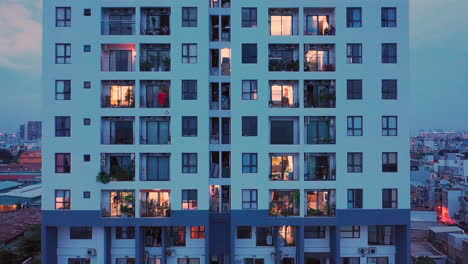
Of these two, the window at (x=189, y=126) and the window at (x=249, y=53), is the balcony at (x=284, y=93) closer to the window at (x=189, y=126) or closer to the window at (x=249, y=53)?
the window at (x=249, y=53)

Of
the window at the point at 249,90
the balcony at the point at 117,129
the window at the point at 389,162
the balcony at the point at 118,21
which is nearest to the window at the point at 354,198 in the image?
the window at the point at 389,162

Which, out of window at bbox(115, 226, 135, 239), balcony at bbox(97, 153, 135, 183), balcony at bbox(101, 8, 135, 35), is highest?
balcony at bbox(101, 8, 135, 35)

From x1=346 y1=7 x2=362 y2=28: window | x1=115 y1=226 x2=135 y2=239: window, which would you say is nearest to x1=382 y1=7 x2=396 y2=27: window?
x1=346 y1=7 x2=362 y2=28: window

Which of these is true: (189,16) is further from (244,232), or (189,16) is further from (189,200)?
(244,232)

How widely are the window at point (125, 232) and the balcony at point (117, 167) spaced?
319cm

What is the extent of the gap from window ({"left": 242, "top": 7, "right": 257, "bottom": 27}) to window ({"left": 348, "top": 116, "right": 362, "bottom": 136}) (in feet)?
26.4

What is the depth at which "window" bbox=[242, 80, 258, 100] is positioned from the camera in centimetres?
1867

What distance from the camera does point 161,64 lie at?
62.5ft

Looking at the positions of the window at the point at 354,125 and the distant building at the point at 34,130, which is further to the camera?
the distant building at the point at 34,130

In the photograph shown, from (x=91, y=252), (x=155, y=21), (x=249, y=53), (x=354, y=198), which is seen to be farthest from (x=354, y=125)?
(x=91, y=252)

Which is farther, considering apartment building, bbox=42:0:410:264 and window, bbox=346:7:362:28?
window, bbox=346:7:362:28

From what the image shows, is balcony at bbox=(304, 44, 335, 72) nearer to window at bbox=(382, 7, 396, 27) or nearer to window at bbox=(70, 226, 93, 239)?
window at bbox=(382, 7, 396, 27)

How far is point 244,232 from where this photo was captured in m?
19.5

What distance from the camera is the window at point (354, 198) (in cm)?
1866
